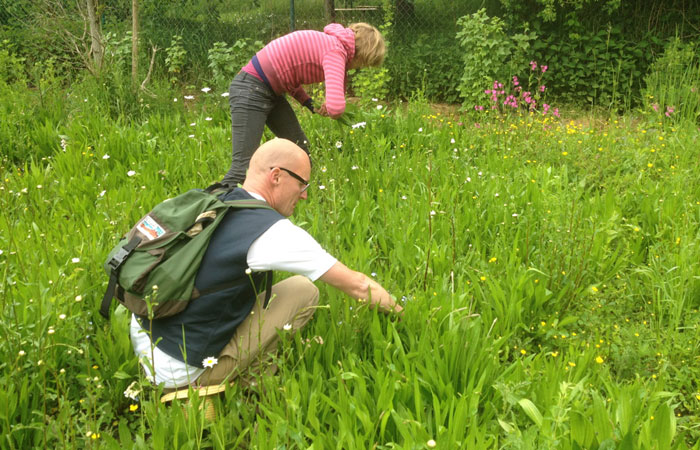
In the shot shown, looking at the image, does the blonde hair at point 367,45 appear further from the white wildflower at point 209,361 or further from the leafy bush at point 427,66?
the leafy bush at point 427,66

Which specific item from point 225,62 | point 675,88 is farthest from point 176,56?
point 675,88

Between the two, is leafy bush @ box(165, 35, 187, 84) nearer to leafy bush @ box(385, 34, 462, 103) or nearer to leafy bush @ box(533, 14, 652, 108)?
leafy bush @ box(385, 34, 462, 103)

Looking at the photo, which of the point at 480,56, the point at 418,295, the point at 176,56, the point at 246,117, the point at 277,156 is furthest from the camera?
the point at 176,56

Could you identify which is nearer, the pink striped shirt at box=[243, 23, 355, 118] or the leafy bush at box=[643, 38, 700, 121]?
the pink striped shirt at box=[243, 23, 355, 118]

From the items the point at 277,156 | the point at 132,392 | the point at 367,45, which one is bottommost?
the point at 132,392

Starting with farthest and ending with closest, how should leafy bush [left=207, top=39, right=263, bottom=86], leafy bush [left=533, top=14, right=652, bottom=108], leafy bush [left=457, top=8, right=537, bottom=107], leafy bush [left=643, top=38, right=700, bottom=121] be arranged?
leafy bush [left=533, top=14, right=652, bottom=108], leafy bush [left=207, top=39, right=263, bottom=86], leafy bush [left=457, top=8, right=537, bottom=107], leafy bush [left=643, top=38, right=700, bottom=121]

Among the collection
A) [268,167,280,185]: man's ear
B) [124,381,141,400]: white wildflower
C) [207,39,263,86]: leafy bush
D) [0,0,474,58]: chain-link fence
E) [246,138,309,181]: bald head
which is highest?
[0,0,474,58]: chain-link fence

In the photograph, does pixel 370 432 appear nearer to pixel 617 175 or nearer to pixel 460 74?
pixel 617 175

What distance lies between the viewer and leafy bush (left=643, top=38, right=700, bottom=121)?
6.11 m

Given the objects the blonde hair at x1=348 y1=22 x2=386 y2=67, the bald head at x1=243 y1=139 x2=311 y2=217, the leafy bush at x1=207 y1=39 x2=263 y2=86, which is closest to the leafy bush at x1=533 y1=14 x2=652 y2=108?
the leafy bush at x1=207 y1=39 x2=263 y2=86

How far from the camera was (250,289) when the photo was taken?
7.80 ft

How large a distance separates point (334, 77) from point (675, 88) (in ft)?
15.2

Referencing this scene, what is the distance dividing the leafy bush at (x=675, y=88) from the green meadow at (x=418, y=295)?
54cm

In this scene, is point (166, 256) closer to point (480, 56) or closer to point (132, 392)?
point (132, 392)
